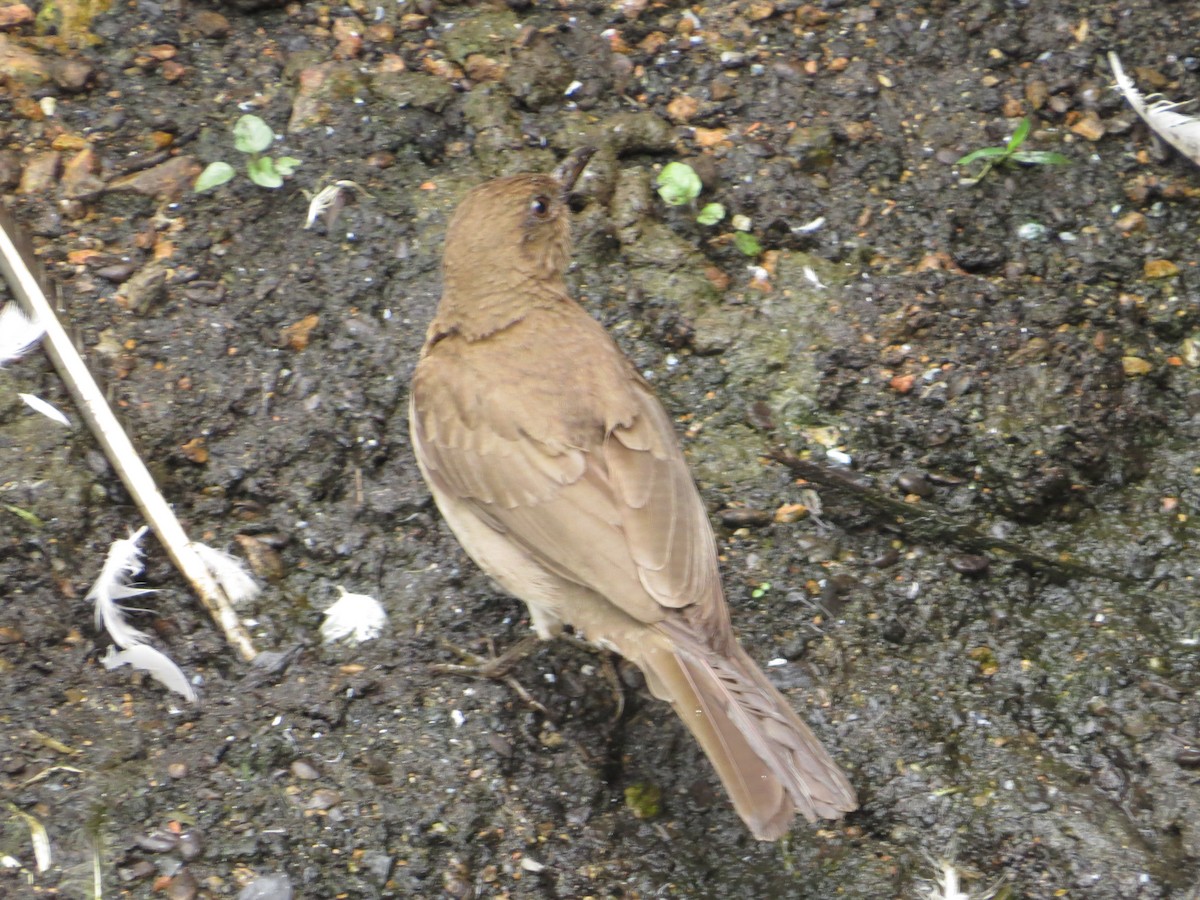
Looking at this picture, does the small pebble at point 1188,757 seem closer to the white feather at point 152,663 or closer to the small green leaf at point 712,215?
the small green leaf at point 712,215

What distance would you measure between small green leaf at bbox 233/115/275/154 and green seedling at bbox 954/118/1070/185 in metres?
2.62

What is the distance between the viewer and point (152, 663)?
4.04 meters

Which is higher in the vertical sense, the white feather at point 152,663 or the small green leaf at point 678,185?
the small green leaf at point 678,185

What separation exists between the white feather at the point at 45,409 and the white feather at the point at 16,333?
0.16 metres

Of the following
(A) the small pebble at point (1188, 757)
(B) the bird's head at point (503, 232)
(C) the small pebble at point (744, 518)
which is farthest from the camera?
(C) the small pebble at point (744, 518)

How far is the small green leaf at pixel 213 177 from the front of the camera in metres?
4.95

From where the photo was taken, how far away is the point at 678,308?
4.95 meters

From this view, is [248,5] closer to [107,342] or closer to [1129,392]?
[107,342]

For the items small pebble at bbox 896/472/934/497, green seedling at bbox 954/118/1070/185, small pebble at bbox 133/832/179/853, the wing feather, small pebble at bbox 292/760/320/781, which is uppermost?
green seedling at bbox 954/118/1070/185

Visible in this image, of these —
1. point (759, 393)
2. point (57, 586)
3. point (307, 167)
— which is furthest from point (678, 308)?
point (57, 586)

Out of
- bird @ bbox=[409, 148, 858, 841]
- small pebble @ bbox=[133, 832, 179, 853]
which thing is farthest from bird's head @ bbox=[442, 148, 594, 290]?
small pebble @ bbox=[133, 832, 179, 853]

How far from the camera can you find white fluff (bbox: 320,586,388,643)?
14.2 feet

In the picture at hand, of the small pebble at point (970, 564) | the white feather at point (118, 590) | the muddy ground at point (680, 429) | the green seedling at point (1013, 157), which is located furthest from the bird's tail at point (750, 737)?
the green seedling at point (1013, 157)

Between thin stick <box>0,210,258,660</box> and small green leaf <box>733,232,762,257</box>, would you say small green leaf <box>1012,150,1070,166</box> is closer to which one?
small green leaf <box>733,232,762,257</box>
